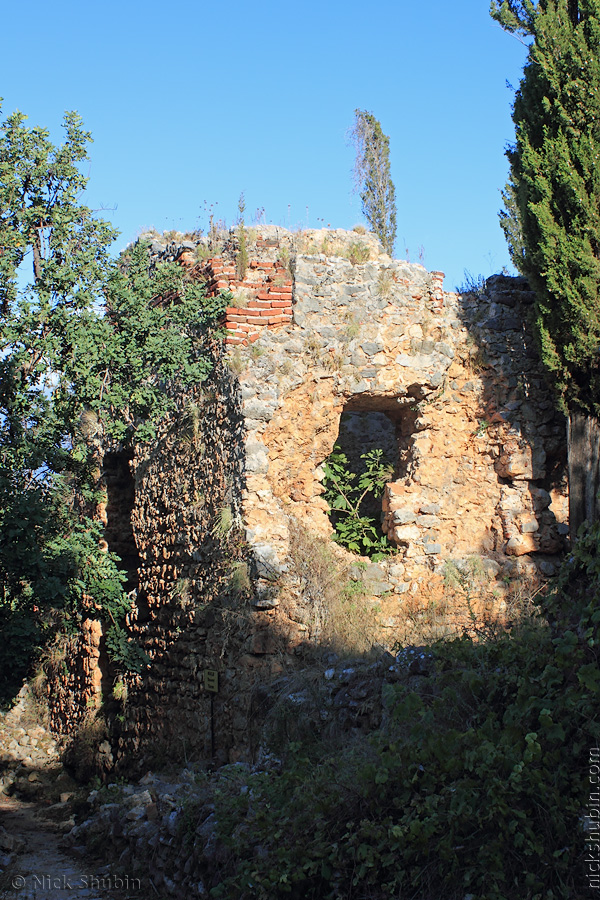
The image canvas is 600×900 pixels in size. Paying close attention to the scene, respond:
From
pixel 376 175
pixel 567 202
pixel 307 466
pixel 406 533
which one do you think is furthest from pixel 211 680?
pixel 376 175

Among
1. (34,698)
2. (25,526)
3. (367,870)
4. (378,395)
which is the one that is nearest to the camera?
(367,870)

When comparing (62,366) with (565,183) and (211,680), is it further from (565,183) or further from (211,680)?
(565,183)

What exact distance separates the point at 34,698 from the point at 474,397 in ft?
24.3

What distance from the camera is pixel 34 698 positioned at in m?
11.0

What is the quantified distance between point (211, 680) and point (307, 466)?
2.17 m

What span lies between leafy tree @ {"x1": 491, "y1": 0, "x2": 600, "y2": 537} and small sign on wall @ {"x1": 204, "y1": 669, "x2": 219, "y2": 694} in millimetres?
3560

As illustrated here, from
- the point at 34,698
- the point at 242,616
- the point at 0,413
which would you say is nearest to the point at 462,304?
the point at 242,616

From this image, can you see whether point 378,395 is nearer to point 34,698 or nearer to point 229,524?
point 229,524

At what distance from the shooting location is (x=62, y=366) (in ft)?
23.1

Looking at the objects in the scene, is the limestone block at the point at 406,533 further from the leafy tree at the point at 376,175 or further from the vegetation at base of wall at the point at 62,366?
the leafy tree at the point at 376,175

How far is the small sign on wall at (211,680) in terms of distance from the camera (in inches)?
267

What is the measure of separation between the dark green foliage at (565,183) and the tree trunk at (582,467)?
169mm

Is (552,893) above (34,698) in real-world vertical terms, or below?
above

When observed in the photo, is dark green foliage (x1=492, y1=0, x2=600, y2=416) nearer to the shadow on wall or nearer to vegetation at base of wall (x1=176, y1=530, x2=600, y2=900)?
the shadow on wall
